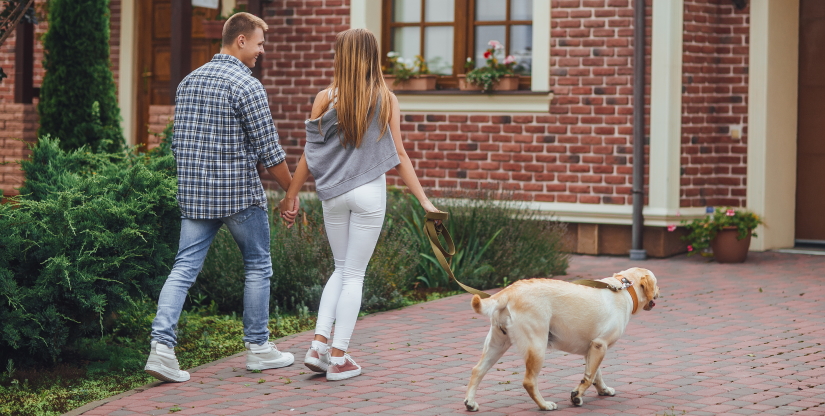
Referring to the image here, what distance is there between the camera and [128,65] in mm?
14062

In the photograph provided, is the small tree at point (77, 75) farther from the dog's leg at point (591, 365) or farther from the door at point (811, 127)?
the dog's leg at point (591, 365)

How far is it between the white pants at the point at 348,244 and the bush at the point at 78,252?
1.04 meters

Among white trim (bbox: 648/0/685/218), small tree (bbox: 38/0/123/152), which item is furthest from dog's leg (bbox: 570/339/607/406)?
small tree (bbox: 38/0/123/152)

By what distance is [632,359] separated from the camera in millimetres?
6027

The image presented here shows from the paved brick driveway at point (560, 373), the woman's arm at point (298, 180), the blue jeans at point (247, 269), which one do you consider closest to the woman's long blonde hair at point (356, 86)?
the woman's arm at point (298, 180)

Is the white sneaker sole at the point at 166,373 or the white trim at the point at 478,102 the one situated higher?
the white trim at the point at 478,102

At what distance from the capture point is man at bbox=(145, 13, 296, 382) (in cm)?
544

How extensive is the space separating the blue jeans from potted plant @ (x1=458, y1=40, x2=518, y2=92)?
5.81m

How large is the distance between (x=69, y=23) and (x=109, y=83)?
785 millimetres

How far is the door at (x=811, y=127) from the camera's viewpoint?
1091cm

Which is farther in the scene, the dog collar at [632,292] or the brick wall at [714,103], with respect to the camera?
the brick wall at [714,103]

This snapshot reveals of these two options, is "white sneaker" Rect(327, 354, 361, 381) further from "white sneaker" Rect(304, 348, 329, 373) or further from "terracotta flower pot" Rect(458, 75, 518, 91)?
"terracotta flower pot" Rect(458, 75, 518, 91)

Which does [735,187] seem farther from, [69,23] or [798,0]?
[69,23]

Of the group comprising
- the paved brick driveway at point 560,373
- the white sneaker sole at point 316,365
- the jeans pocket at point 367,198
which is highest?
the jeans pocket at point 367,198
